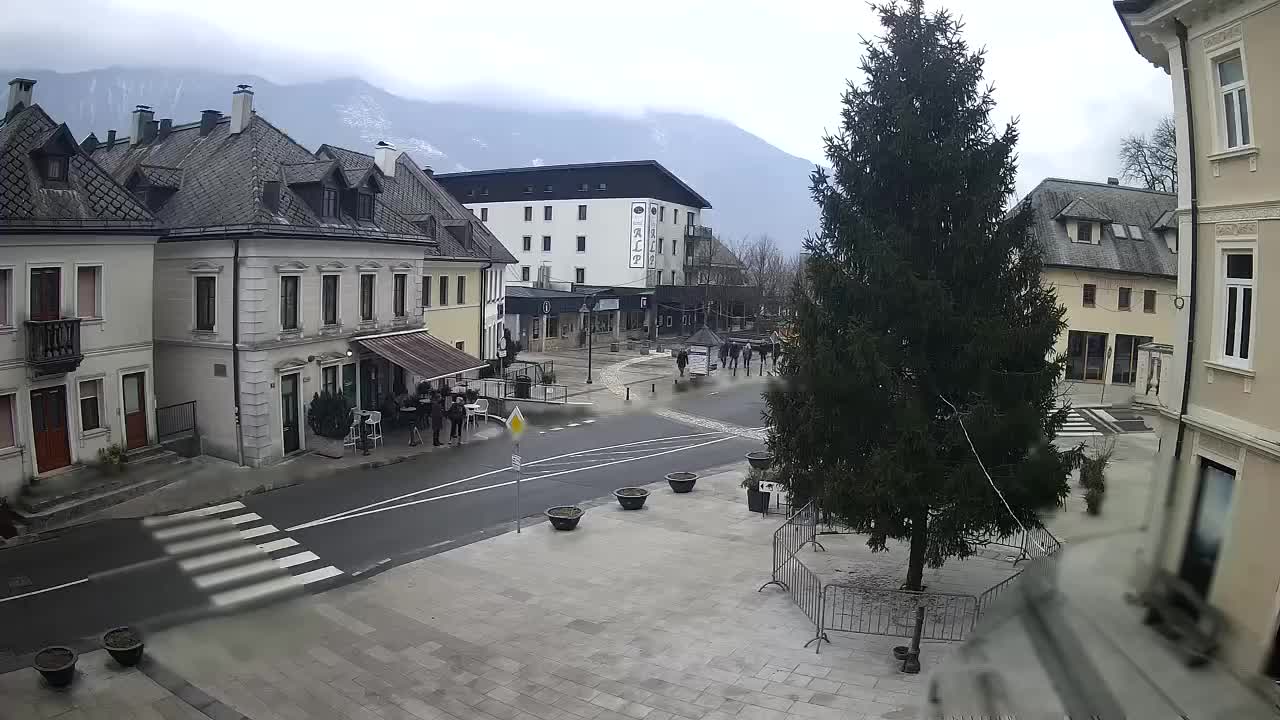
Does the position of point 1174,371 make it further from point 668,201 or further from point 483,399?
point 668,201

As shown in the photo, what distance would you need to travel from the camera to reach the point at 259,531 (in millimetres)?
17797

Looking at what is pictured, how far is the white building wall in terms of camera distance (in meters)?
68.1

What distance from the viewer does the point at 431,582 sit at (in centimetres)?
1465

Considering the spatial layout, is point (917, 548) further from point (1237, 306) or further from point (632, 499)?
point (632, 499)

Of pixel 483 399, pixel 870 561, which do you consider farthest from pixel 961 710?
pixel 483 399

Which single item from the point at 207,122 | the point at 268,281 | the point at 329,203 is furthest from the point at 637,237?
the point at 268,281

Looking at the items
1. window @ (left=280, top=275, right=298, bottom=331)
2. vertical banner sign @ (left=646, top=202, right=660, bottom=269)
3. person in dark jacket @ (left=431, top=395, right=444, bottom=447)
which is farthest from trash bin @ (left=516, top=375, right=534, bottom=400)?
vertical banner sign @ (left=646, top=202, right=660, bottom=269)

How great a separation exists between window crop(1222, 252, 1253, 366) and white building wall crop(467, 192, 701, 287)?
198 ft

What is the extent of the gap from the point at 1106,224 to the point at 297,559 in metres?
29.9

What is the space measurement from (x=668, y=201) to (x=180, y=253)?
163 ft

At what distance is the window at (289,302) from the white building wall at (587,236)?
41.8 metres

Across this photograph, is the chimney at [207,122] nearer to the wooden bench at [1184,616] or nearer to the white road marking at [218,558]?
the white road marking at [218,558]

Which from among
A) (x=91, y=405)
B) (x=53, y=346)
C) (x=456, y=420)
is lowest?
(x=456, y=420)

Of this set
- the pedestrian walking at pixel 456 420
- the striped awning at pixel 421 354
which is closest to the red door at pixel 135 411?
the striped awning at pixel 421 354
